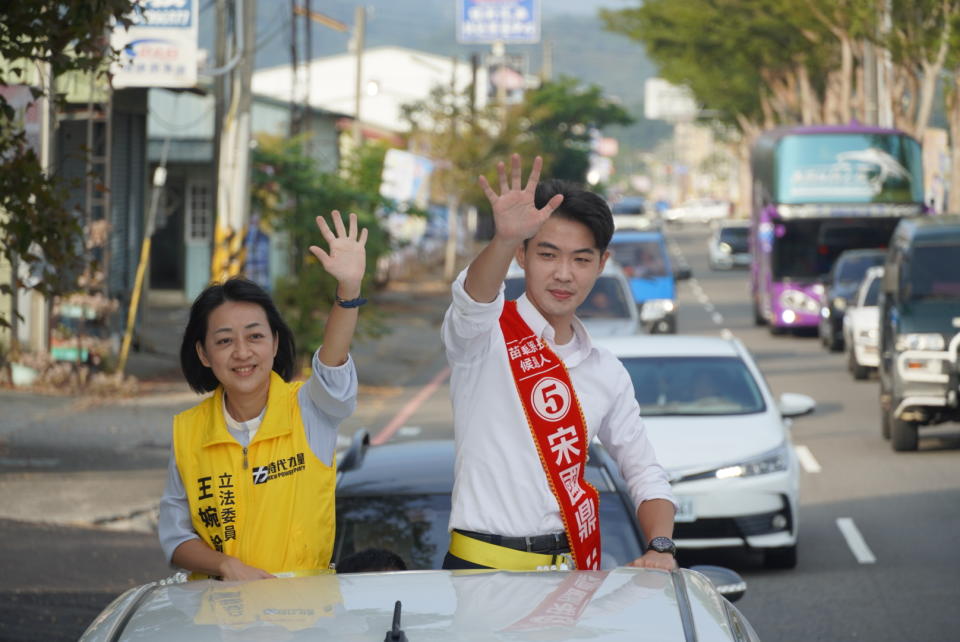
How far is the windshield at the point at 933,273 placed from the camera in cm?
1547

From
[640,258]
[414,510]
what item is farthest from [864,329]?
[414,510]

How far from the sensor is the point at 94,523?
1214 centimetres

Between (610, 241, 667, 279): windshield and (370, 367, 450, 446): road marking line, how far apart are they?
3.12m

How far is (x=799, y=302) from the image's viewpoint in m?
29.8

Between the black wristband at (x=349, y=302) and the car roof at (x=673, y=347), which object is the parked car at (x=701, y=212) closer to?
the car roof at (x=673, y=347)

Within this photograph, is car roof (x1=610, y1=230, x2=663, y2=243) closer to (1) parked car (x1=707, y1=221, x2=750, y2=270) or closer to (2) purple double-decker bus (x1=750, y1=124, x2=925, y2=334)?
(2) purple double-decker bus (x1=750, y1=124, x2=925, y2=334)

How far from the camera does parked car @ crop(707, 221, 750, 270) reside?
2176 inches

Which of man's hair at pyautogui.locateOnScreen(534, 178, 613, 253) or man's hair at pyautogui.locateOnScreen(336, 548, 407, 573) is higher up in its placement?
man's hair at pyautogui.locateOnScreen(534, 178, 613, 253)

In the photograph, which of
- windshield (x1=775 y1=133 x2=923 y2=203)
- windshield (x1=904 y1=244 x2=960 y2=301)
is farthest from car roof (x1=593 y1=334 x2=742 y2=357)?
windshield (x1=775 y1=133 x2=923 y2=203)

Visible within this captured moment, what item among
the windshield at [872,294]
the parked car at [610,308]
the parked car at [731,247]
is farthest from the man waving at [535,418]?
the parked car at [731,247]

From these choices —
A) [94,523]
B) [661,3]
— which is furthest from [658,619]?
[661,3]

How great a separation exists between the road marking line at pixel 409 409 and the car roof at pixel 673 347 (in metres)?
5.01

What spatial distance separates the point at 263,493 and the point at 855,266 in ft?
77.3

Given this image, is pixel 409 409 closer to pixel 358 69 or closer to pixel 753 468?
pixel 753 468
